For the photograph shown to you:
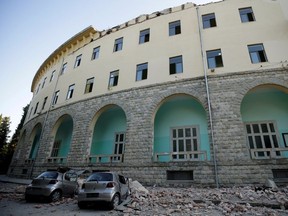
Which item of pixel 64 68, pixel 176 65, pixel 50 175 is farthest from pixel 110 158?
pixel 64 68

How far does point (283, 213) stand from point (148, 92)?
9880mm

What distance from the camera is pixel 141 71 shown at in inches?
575

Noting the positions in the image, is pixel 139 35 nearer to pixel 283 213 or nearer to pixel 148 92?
pixel 148 92

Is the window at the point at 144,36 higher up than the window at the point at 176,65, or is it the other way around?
the window at the point at 144,36

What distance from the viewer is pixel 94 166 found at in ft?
41.4

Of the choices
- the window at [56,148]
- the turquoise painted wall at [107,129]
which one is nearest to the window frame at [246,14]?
the turquoise painted wall at [107,129]

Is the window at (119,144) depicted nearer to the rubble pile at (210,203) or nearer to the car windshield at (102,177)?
the rubble pile at (210,203)

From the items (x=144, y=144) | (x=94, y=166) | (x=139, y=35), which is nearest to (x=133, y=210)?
(x=144, y=144)

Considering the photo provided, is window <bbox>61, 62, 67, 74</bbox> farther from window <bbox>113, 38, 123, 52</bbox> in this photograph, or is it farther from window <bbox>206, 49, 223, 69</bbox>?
window <bbox>206, 49, 223, 69</bbox>

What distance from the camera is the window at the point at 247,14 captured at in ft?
43.5

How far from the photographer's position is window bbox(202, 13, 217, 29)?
45.9 feet

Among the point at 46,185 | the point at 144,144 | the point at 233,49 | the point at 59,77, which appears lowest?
the point at 46,185

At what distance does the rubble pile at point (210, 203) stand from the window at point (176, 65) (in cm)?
869

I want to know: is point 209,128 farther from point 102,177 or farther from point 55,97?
point 55,97
